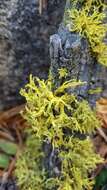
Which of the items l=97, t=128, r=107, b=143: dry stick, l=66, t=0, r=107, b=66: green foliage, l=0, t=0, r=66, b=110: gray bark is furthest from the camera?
l=97, t=128, r=107, b=143: dry stick

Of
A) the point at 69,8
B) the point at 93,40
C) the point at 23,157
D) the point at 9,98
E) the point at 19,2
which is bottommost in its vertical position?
the point at 23,157

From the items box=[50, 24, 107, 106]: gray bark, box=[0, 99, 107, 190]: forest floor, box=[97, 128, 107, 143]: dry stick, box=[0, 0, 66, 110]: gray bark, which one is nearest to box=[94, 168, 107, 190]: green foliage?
box=[0, 99, 107, 190]: forest floor

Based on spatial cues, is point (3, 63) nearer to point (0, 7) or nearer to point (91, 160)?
point (0, 7)

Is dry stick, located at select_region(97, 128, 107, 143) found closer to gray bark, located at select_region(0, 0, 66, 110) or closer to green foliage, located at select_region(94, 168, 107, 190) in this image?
green foliage, located at select_region(94, 168, 107, 190)

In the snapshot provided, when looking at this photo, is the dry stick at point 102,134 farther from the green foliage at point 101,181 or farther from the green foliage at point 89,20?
the green foliage at point 89,20

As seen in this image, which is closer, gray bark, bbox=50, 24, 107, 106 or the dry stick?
gray bark, bbox=50, 24, 107, 106

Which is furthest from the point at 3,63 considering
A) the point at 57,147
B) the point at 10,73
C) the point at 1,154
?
the point at 57,147

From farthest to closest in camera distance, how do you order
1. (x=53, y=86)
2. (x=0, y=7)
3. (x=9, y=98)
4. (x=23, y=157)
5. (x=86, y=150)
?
(x=9, y=98) → (x=23, y=157) → (x=0, y=7) → (x=86, y=150) → (x=53, y=86)
